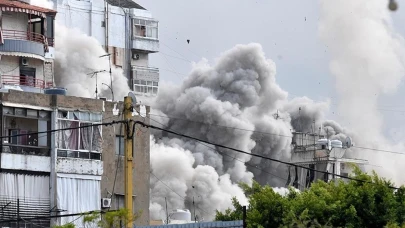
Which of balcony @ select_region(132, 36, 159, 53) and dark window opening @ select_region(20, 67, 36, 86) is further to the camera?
balcony @ select_region(132, 36, 159, 53)

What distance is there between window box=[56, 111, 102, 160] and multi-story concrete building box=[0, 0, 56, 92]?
565 cm

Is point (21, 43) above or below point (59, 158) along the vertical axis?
above

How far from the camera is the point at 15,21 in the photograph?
6309 centimetres

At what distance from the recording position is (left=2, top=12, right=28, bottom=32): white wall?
2473 inches

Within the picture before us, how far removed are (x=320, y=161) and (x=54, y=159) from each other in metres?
38.8

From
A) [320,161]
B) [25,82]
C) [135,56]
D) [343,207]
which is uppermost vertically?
[135,56]

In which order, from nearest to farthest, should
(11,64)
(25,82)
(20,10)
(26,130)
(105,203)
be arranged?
(26,130) < (105,203) < (20,10) < (25,82) < (11,64)

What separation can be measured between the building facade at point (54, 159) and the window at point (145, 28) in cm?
4595

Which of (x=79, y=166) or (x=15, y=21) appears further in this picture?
(x=15, y=21)

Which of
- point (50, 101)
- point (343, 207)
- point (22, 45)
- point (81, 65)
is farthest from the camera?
point (81, 65)

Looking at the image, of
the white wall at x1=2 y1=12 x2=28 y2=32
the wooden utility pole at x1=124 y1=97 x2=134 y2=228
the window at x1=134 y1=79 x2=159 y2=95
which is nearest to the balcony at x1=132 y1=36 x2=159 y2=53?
the window at x1=134 y1=79 x2=159 y2=95

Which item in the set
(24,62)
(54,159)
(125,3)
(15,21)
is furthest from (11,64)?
(125,3)

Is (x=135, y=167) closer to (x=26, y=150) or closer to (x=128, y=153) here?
(x=26, y=150)

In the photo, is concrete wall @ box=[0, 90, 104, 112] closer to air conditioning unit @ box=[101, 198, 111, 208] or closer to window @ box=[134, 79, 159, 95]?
air conditioning unit @ box=[101, 198, 111, 208]
